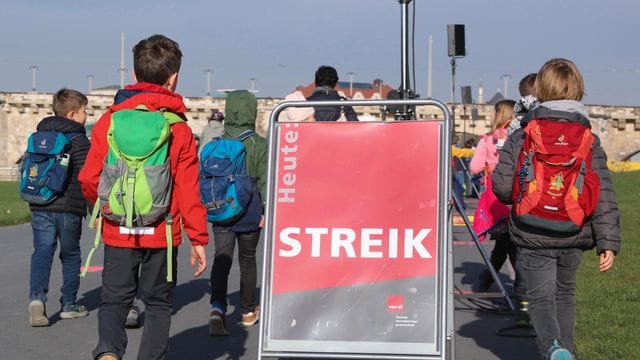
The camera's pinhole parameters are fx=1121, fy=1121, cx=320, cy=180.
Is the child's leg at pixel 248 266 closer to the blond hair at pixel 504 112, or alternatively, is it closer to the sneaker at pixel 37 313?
the sneaker at pixel 37 313

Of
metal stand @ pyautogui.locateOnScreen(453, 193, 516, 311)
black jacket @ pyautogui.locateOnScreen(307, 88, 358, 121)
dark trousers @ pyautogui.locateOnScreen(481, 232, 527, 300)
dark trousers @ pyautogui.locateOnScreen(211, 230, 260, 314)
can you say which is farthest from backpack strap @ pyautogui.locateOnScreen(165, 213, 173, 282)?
black jacket @ pyautogui.locateOnScreen(307, 88, 358, 121)

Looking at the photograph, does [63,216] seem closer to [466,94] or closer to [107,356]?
[107,356]

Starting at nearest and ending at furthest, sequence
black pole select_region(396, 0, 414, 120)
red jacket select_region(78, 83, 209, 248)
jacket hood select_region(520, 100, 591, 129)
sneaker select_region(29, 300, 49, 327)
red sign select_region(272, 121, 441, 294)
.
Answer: red jacket select_region(78, 83, 209, 248) < red sign select_region(272, 121, 441, 294) < jacket hood select_region(520, 100, 591, 129) < black pole select_region(396, 0, 414, 120) < sneaker select_region(29, 300, 49, 327)

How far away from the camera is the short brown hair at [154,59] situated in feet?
18.4

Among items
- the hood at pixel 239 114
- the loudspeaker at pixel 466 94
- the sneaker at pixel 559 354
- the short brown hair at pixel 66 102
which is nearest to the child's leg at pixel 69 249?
the short brown hair at pixel 66 102

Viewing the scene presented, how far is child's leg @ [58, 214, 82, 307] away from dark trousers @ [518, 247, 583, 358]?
3.81m

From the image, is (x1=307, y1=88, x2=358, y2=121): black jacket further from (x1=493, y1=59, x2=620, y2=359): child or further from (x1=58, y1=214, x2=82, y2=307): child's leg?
(x1=493, y1=59, x2=620, y2=359): child

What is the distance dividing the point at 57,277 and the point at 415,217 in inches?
254

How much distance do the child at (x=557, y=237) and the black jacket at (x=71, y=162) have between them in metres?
3.63

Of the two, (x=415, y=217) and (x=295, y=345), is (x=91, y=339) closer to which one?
(x=295, y=345)

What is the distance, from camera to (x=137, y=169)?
5.40m

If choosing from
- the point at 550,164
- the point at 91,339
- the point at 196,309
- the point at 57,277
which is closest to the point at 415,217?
the point at 550,164

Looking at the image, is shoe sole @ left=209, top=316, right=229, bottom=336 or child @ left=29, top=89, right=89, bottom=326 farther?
child @ left=29, top=89, right=89, bottom=326

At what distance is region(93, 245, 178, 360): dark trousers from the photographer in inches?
217
